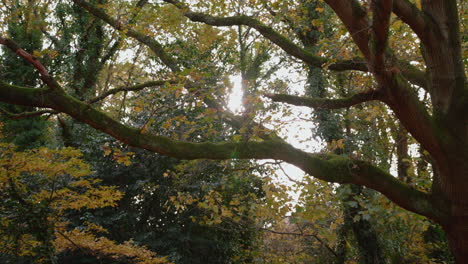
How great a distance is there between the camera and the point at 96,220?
8.11 meters

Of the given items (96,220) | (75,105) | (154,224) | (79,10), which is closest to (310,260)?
(154,224)

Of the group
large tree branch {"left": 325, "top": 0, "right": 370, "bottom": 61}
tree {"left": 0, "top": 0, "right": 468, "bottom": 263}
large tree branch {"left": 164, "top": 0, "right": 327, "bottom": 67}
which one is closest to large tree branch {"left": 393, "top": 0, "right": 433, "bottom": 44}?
tree {"left": 0, "top": 0, "right": 468, "bottom": 263}

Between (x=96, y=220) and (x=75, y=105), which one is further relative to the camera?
(x=96, y=220)

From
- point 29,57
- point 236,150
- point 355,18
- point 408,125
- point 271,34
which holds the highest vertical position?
point 271,34

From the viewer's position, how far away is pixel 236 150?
3633 millimetres

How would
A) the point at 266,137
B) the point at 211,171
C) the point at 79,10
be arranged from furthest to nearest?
the point at 79,10, the point at 211,171, the point at 266,137

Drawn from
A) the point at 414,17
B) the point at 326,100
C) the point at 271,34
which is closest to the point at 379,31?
the point at 414,17

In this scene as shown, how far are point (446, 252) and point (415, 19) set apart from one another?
19.2ft

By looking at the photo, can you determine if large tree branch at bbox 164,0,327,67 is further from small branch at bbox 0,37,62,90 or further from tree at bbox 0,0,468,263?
small branch at bbox 0,37,62,90

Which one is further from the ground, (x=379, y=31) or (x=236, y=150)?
(x=379, y=31)

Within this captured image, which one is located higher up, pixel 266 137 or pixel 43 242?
pixel 266 137

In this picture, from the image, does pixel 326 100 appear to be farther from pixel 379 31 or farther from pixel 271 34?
pixel 271 34

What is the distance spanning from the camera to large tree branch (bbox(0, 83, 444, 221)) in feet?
10.6

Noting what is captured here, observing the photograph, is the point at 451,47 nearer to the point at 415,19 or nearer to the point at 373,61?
the point at 415,19
